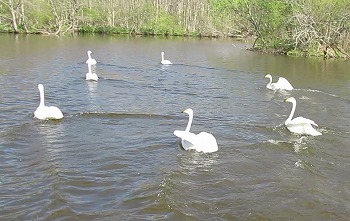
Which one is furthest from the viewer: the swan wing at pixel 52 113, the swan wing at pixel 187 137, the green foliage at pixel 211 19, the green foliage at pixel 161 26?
the green foliage at pixel 161 26

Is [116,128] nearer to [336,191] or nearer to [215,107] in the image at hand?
[215,107]

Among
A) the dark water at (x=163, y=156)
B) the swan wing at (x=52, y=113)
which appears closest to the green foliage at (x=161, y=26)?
the dark water at (x=163, y=156)

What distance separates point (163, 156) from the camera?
34.3 ft

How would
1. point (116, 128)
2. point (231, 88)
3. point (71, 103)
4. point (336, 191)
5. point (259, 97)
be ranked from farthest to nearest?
point (231, 88) < point (259, 97) < point (71, 103) < point (116, 128) < point (336, 191)

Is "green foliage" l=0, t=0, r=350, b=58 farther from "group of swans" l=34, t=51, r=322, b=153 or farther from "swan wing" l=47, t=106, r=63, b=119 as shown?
"swan wing" l=47, t=106, r=63, b=119

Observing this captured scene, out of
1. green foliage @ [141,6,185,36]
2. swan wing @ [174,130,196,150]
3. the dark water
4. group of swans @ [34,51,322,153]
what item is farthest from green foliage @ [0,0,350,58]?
swan wing @ [174,130,196,150]

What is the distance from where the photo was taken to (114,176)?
9.00 m

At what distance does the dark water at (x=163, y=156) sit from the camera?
7.73 metres

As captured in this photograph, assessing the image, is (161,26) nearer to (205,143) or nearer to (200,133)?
(200,133)

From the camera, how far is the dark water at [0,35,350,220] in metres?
7.73

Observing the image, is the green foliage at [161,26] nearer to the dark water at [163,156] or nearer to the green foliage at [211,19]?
the green foliage at [211,19]

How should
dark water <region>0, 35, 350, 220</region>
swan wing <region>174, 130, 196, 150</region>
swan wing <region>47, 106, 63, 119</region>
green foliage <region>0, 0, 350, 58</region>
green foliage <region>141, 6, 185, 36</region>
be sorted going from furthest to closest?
1. green foliage <region>141, 6, 185, 36</region>
2. green foliage <region>0, 0, 350, 58</region>
3. swan wing <region>47, 106, 63, 119</region>
4. swan wing <region>174, 130, 196, 150</region>
5. dark water <region>0, 35, 350, 220</region>

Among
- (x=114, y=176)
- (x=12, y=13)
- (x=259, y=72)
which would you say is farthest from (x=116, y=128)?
(x=12, y=13)

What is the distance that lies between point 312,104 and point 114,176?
11878 millimetres
